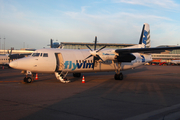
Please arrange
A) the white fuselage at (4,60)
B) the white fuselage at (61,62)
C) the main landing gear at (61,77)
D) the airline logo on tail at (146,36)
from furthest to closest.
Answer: the white fuselage at (4,60) → the airline logo on tail at (146,36) → the main landing gear at (61,77) → the white fuselage at (61,62)

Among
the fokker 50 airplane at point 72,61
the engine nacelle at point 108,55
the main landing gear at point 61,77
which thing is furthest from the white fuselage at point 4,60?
the engine nacelle at point 108,55

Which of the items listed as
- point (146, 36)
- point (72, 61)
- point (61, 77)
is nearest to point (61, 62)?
point (72, 61)

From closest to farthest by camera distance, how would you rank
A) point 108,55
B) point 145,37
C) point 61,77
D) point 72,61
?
point 61,77 → point 72,61 → point 108,55 → point 145,37

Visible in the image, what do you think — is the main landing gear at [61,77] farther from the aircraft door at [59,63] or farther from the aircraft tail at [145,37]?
the aircraft tail at [145,37]

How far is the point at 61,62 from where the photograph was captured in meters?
15.6

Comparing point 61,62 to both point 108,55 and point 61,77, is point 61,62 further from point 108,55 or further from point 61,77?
point 108,55

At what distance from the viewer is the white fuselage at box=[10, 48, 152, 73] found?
14180mm

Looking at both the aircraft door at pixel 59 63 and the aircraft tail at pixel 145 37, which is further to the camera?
the aircraft tail at pixel 145 37

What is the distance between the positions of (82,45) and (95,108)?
70469 mm

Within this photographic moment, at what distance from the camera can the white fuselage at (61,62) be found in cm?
1418

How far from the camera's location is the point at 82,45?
77000 mm

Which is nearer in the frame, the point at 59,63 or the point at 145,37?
the point at 59,63

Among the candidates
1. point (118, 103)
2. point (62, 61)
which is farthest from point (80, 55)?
point (118, 103)

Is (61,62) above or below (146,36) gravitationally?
below
